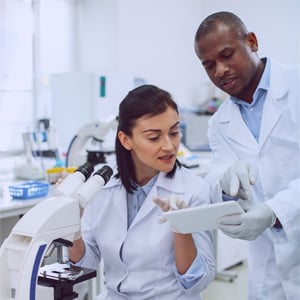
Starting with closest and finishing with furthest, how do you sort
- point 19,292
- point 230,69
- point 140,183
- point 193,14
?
1. point 19,292
2. point 230,69
3. point 140,183
4. point 193,14

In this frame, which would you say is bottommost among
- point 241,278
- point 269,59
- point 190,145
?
point 241,278

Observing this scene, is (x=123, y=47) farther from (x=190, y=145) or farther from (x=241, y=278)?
(x=241, y=278)

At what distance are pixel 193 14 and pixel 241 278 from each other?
1959 mm

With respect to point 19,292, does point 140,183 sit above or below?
above

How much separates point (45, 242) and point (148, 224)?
43 centimetres

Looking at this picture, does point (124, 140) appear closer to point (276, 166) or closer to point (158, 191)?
point (158, 191)

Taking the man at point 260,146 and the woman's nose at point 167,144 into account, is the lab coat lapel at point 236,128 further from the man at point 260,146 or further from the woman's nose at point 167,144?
the woman's nose at point 167,144

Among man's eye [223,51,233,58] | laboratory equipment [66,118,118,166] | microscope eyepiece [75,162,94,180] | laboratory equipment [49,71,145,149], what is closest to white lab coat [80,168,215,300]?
microscope eyepiece [75,162,94,180]

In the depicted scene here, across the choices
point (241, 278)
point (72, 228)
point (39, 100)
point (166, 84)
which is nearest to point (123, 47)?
point (166, 84)

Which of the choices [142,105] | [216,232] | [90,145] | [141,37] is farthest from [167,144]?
[141,37]

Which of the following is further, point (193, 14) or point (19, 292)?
point (193, 14)

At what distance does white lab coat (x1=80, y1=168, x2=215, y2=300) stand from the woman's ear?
0.46 feet

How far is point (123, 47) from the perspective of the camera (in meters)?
4.25

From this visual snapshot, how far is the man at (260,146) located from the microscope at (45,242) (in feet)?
1.37
